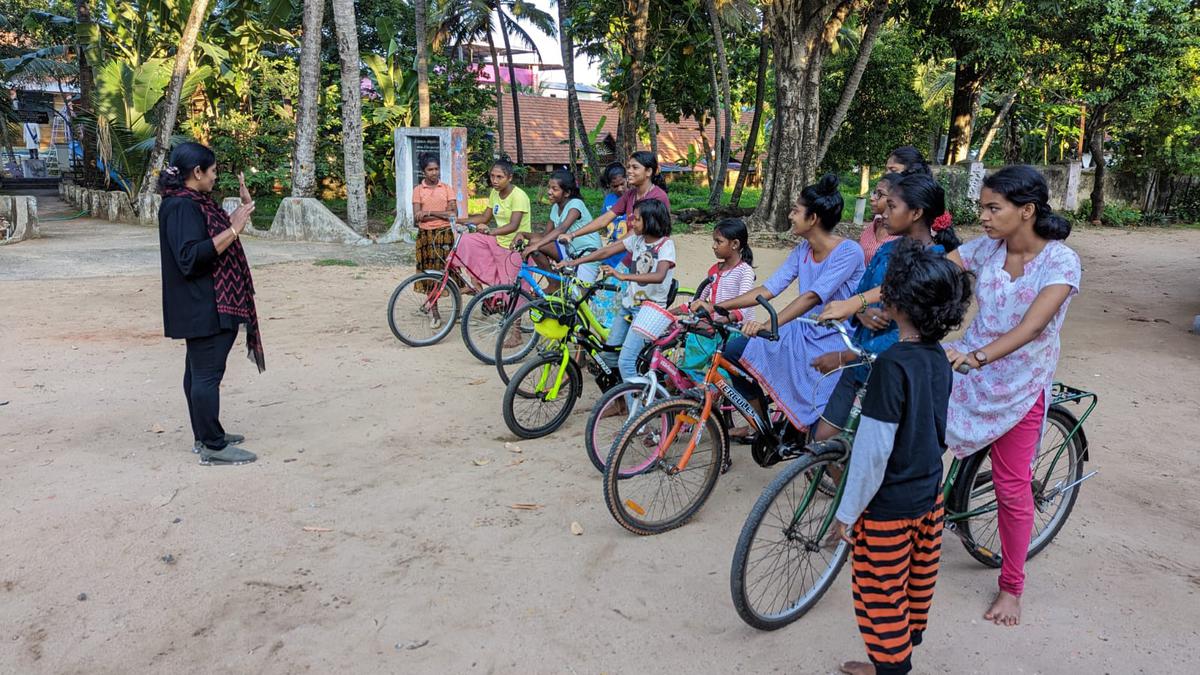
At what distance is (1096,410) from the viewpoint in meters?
5.66

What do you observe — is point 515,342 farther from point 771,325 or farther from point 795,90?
point 795,90

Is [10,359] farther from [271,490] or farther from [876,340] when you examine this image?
[876,340]

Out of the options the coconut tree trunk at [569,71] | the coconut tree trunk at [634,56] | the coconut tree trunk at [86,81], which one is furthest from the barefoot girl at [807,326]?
the coconut tree trunk at [86,81]

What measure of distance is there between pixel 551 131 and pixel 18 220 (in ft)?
81.8

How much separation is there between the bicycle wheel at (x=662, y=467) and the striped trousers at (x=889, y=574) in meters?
1.27

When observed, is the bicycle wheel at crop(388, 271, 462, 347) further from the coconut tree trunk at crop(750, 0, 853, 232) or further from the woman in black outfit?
the coconut tree trunk at crop(750, 0, 853, 232)

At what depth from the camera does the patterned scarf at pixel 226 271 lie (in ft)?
14.1

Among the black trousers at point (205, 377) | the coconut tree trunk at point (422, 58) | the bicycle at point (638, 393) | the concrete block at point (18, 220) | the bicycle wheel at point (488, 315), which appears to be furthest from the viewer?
the coconut tree trunk at point (422, 58)

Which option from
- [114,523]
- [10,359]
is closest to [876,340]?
[114,523]

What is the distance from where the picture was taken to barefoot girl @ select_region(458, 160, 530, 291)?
273 inches

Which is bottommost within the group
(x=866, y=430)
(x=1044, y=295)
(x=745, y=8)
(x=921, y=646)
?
(x=921, y=646)

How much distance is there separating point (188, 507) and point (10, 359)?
146 inches

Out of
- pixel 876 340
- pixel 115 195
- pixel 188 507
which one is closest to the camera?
pixel 876 340

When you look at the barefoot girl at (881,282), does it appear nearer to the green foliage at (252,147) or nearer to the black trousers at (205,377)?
the black trousers at (205,377)
